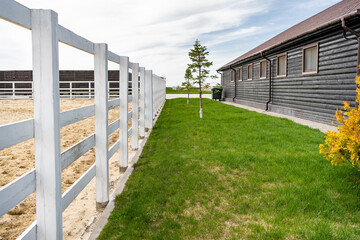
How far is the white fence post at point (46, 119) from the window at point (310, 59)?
35.0ft

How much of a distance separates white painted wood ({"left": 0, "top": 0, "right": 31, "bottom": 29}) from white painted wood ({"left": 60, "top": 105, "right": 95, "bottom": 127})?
800mm

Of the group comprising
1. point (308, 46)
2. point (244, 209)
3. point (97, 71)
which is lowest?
point (244, 209)

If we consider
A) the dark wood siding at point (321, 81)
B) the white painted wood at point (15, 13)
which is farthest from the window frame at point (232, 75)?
the white painted wood at point (15, 13)

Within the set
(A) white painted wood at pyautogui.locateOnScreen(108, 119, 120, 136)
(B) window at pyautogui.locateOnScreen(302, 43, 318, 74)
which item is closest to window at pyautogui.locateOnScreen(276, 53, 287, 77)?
(B) window at pyautogui.locateOnScreen(302, 43, 318, 74)

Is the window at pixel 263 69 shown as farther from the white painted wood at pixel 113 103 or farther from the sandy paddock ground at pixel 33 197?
the white painted wood at pixel 113 103

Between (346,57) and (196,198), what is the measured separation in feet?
25.5

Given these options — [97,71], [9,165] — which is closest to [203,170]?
[97,71]

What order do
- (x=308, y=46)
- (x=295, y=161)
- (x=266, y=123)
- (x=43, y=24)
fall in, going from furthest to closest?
(x=308, y=46) < (x=266, y=123) < (x=295, y=161) < (x=43, y=24)

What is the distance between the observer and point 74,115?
2.77m

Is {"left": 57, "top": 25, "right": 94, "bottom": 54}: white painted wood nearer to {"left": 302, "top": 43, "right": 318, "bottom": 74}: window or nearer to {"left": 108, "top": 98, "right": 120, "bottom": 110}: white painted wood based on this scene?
{"left": 108, "top": 98, "right": 120, "bottom": 110}: white painted wood

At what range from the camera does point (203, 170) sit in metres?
4.90

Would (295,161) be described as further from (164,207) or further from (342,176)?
(164,207)

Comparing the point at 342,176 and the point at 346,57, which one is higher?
the point at 346,57

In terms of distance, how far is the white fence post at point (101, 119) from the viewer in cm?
346
